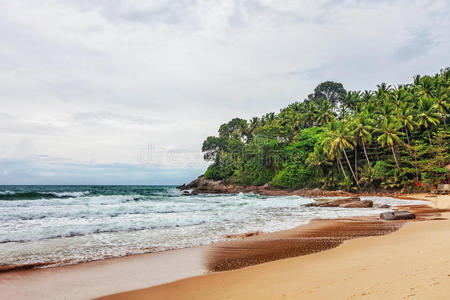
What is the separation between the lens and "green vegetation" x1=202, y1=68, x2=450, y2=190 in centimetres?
3538

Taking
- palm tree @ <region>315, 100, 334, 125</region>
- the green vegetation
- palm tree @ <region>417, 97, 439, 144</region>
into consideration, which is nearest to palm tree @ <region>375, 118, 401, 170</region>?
the green vegetation

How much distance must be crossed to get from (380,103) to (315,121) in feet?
40.5

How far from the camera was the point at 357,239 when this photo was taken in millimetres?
7762

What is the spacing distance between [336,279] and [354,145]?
4166 cm

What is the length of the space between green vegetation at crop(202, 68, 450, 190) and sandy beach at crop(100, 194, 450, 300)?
3420 cm

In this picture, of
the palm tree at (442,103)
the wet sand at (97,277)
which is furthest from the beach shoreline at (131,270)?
the palm tree at (442,103)

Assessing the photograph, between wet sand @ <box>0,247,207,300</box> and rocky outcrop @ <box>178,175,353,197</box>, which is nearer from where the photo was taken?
wet sand @ <box>0,247,207,300</box>

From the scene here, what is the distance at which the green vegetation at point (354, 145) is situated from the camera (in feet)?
116

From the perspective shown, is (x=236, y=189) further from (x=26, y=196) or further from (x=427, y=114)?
(x=26, y=196)

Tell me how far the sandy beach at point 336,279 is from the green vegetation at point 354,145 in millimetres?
34197

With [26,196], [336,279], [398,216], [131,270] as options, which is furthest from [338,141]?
[26,196]

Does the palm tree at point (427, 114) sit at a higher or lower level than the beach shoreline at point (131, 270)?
higher

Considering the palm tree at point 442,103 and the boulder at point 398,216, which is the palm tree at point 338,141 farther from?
the boulder at point 398,216

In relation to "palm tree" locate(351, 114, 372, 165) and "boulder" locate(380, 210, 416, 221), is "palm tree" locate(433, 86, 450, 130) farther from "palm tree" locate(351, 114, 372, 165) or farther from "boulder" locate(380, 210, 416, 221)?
"boulder" locate(380, 210, 416, 221)
